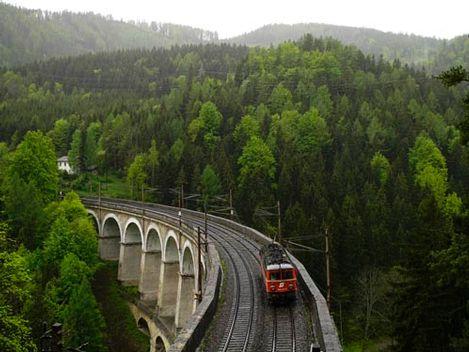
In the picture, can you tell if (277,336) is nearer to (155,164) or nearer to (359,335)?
(359,335)

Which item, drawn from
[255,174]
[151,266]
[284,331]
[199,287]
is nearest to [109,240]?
[151,266]

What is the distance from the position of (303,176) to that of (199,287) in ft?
162

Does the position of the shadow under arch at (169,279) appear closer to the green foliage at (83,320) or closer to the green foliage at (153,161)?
the green foliage at (83,320)

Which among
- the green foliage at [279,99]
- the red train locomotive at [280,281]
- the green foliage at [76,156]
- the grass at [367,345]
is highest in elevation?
the green foliage at [279,99]

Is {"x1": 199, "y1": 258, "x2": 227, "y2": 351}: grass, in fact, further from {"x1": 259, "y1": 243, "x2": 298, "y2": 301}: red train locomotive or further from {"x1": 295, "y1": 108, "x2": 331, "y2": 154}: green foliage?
{"x1": 295, "y1": 108, "x2": 331, "y2": 154}: green foliage

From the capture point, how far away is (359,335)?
169 ft

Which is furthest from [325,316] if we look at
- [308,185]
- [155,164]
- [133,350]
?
[155,164]

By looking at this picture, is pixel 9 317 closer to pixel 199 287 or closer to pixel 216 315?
Answer: pixel 216 315

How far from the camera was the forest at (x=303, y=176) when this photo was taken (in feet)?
91.7

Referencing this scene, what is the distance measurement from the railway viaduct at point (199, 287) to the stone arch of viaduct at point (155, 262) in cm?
11

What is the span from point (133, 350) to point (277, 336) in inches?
1377

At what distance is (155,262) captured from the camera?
62.6 m

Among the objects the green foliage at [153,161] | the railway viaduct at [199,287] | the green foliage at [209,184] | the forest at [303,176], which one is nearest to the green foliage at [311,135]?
the forest at [303,176]

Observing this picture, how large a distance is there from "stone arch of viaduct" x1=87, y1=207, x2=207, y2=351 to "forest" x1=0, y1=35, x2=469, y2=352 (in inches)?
Result: 273
